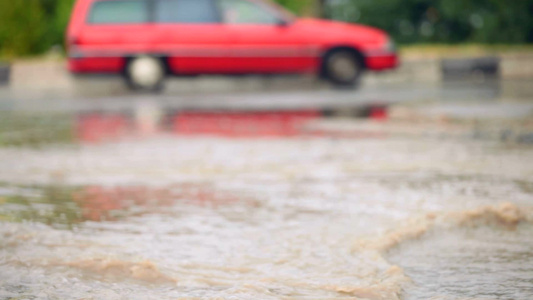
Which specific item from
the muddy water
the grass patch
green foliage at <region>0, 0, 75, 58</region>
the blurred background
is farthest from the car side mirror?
the muddy water

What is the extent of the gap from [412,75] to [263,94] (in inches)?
139

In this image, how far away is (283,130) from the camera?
812 cm

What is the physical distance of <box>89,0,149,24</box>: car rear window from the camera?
15293 millimetres

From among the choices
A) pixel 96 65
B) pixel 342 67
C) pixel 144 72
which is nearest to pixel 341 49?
pixel 342 67

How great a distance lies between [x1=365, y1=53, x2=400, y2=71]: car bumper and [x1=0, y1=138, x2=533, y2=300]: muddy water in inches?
346

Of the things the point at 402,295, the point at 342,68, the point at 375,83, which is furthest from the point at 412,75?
the point at 402,295

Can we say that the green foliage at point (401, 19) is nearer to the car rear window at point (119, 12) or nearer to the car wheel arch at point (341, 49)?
the car rear window at point (119, 12)

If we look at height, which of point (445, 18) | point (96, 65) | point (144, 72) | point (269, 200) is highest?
point (269, 200)

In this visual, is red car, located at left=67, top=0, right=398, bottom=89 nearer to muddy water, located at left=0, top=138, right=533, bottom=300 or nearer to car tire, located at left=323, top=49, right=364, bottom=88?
car tire, located at left=323, top=49, right=364, bottom=88

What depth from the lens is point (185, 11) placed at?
611 inches

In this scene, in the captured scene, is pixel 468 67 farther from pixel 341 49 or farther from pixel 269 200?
pixel 269 200

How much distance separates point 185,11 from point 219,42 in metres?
0.76

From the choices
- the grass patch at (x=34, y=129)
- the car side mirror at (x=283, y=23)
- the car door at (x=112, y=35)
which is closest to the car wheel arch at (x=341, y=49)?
the car side mirror at (x=283, y=23)

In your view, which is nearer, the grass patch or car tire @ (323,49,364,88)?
the grass patch
